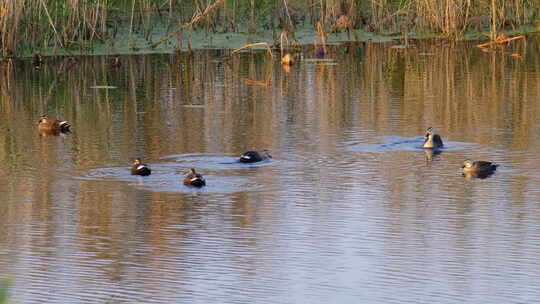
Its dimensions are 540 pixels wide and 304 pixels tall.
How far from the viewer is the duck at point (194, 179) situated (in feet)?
37.3

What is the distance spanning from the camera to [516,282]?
816cm

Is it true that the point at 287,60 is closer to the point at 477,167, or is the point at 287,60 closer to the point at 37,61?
the point at 37,61

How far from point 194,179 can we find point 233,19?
14458 mm

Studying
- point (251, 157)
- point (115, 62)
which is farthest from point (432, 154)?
point (115, 62)

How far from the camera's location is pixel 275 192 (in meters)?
11.2

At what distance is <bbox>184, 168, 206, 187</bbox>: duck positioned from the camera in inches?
448

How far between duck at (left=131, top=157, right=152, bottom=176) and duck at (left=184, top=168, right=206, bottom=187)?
62 centimetres

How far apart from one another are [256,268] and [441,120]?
296 inches

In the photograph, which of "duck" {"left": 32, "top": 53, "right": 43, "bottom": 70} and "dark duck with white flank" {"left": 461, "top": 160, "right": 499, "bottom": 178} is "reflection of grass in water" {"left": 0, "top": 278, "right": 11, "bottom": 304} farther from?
"duck" {"left": 32, "top": 53, "right": 43, "bottom": 70}

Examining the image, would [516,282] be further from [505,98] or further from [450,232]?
[505,98]

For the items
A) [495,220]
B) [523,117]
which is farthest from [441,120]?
[495,220]

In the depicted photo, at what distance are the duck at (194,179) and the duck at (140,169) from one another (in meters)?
0.62

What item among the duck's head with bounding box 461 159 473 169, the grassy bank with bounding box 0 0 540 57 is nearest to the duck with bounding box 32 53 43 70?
the grassy bank with bounding box 0 0 540 57

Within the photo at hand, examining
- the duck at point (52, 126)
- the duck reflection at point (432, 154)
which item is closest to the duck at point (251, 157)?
the duck reflection at point (432, 154)
